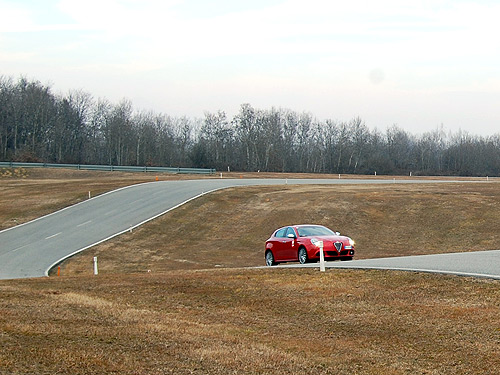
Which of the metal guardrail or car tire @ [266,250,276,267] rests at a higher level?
the metal guardrail

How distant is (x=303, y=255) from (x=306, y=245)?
0.39m

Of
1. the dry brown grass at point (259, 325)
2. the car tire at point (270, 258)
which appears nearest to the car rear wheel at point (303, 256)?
the car tire at point (270, 258)

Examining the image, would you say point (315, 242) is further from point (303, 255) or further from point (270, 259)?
point (270, 259)

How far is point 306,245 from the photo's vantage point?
21844 millimetres

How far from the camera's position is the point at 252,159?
12188 cm

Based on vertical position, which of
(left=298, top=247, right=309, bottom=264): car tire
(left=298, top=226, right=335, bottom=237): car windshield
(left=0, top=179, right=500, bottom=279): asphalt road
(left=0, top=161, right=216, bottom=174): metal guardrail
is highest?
(left=0, top=161, right=216, bottom=174): metal guardrail

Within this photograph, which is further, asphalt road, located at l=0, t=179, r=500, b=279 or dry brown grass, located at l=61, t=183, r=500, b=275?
dry brown grass, located at l=61, t=183, r=500, b=275

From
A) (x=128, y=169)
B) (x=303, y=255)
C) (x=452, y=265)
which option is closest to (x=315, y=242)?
(x=303, y=255)

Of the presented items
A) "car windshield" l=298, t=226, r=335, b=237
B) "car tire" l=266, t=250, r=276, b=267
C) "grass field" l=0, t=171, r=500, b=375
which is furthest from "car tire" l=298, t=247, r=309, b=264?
"grass field" l=0, t=171, r=500, b=375

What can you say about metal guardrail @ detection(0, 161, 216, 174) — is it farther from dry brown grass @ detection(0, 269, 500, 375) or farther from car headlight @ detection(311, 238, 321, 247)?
dry brown grass @ detection(0, 269, 500, 375)

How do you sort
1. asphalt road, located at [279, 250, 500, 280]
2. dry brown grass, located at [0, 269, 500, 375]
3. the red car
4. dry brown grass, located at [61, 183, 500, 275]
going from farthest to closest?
dry brown grass, located at [61, 183, 500, 275] < the red car < asphalt road, located at [279, 250, 500, 280] < dry brown grass, located at [0, 269, 500, 375]

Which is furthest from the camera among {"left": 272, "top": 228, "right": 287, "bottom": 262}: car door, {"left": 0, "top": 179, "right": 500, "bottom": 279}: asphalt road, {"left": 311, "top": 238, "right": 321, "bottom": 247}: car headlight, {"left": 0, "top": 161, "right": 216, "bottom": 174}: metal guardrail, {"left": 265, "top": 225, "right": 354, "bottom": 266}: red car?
{"left": 0, "top": 161, "right": 216, "bottom": 174}: metal guardrail

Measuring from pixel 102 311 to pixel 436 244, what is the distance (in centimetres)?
2635

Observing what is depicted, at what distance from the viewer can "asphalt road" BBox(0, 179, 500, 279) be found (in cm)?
3428
